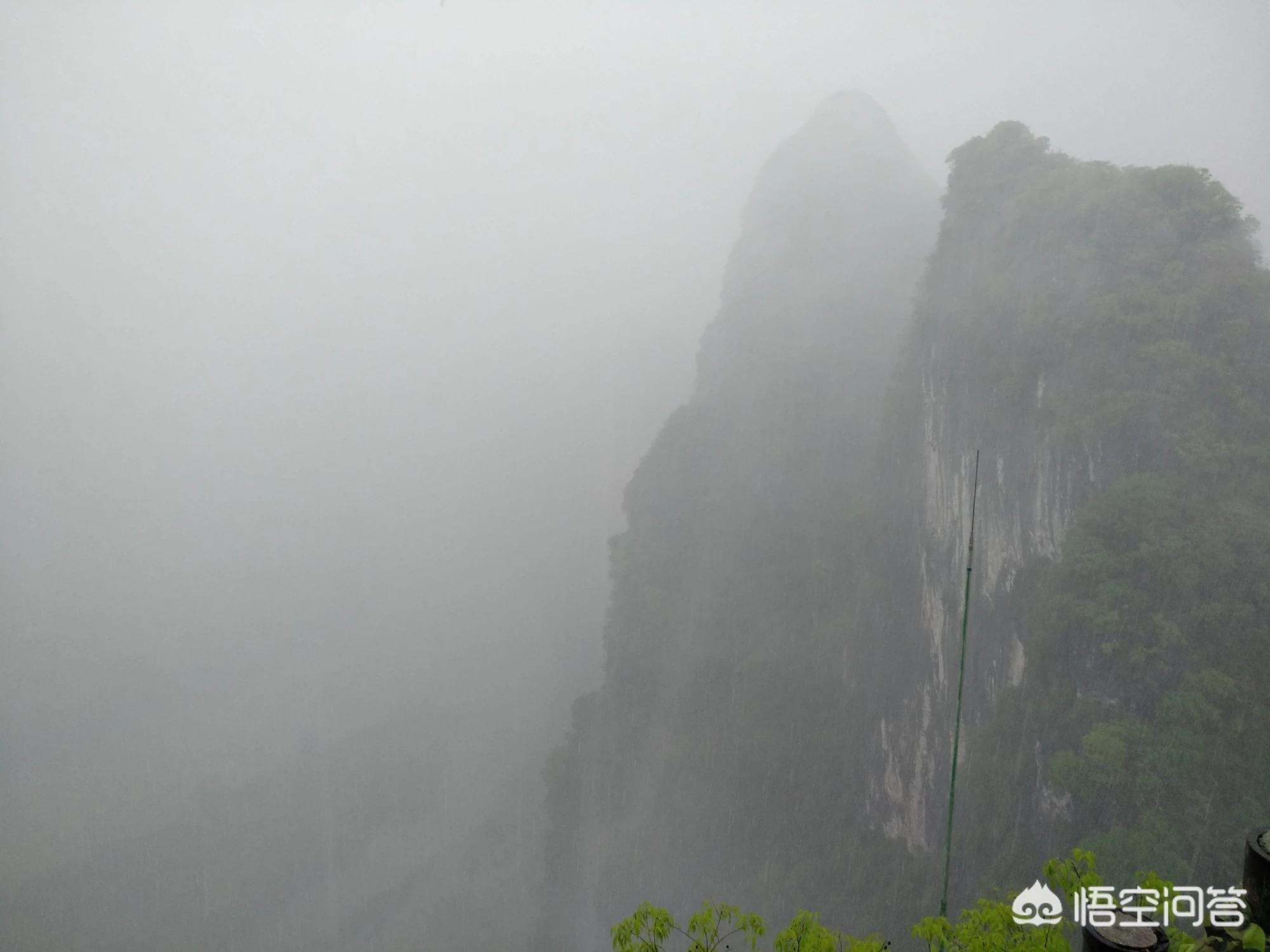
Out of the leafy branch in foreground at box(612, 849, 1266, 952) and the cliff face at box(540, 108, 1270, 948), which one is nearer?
the leafy branch in foreground at box(612, 849, 1266, 952)

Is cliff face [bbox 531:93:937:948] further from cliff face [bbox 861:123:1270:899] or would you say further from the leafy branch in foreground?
the leafy branch in foreground

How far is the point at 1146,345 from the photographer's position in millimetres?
11000

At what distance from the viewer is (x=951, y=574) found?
15359 millimetres

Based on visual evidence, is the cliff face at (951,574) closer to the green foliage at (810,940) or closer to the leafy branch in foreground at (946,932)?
the leafy branch in foreground at (946,932)

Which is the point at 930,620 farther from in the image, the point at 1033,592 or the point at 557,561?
the point at 557,561

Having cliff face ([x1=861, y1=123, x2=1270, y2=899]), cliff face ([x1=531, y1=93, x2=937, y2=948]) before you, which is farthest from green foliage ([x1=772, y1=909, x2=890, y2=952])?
cliff face ([x1=531, y1=93, x2=937, y2=948])

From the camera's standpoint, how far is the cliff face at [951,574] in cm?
907

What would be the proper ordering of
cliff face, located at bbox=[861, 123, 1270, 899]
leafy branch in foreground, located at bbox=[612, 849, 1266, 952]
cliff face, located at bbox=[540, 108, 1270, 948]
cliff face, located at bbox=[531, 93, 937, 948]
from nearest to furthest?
leafy branch in foreground, located at bbox=[612, 849, 1266, 952]
cliff face, located at bbox=[861, 123, 1270, 899]
cliff face, located at bbox=[540, 108, 1270, 948]
cliff face, located at bbox=[531, 93, 937, 948]

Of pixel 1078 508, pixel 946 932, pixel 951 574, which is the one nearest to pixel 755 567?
pixel 951 574

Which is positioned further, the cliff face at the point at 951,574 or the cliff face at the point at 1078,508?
the cliff face at the point at 951,574

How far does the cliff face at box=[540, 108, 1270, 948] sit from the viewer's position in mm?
9070

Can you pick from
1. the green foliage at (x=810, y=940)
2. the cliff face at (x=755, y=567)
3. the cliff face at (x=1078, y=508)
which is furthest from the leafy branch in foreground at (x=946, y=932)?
the cliff face at (x=755, y=567)

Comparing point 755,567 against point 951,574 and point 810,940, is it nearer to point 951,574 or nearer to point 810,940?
point 951,574

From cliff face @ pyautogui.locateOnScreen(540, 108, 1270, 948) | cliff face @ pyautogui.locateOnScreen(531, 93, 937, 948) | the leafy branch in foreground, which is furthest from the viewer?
cliff face @ pyautogui.locateOnScreen(531, 93, 937, 948)
